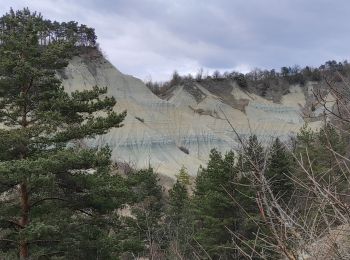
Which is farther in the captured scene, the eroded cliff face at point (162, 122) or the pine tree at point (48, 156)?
the eroded cliff face at point (162, 122)

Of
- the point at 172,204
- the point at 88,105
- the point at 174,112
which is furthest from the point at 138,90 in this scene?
the point at 88,105

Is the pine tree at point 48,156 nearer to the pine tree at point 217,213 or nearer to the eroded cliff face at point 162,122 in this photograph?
the pine tree at point 217,213

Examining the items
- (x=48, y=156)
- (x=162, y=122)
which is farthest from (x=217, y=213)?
(x=162, y=122)

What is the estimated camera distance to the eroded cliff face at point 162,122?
57.2m

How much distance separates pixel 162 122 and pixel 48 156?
52457 mm

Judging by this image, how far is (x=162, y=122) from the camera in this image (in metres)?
64.8

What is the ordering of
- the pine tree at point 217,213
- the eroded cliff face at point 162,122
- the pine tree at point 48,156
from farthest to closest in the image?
the eroded cliff face at point 162,122 < the pine tree at point 217,213 < the pine tree at point 48,156

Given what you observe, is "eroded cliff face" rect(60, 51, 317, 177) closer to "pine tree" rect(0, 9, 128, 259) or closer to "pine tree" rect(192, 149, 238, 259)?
"pine tree" rect(192, 149, 238, 259)

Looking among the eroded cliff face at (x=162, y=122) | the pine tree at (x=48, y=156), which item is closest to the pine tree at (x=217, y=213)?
the pine tree at (x=48, y=156)

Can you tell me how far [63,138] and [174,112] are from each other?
177ft

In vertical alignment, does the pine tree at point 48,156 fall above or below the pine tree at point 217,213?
above

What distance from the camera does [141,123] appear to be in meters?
60.5

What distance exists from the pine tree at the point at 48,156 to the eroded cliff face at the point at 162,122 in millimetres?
37941

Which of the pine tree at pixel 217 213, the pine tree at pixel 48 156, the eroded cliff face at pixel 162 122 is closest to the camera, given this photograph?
the pine tree at pixel 48 156
